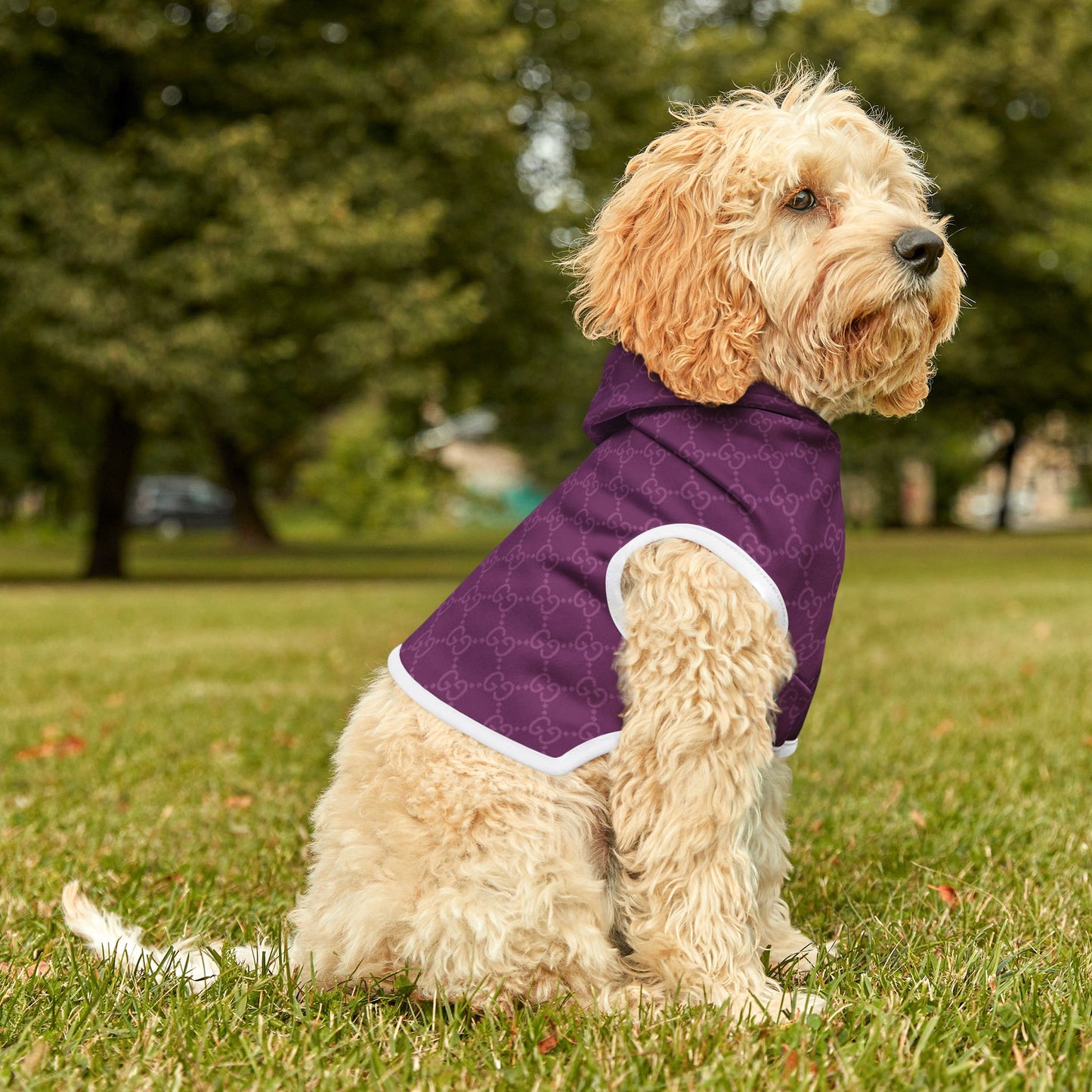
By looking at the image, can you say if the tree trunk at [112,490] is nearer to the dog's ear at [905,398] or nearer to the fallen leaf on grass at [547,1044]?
the dog's ear at [905,398]

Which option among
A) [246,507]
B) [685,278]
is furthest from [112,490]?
[685,278]

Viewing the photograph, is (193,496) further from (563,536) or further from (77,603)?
(563,536)

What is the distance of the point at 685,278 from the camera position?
2.89 meters

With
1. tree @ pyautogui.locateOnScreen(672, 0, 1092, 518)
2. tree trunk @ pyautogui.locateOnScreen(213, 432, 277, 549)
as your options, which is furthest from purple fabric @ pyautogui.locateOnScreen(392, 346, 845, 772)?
tree trunk @ pyautogui.locateOnScreen(213, 432, 277, 549)

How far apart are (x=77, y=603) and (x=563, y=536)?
12.9m

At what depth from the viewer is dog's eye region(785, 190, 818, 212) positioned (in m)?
2.92

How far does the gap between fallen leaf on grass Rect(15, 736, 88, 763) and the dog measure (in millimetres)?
3435

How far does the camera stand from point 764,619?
9.11 feet

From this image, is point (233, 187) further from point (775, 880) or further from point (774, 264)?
point (775, 880)

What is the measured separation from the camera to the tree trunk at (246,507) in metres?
32.4

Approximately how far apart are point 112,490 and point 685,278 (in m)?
19.4

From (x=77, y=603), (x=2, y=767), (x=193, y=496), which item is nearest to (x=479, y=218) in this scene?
(x=77, y=603)

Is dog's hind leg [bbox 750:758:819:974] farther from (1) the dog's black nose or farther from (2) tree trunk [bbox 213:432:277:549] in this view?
(2) tree trunk [bbox 213:432:277:549]

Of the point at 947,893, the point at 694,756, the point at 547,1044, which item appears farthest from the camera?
the point at 947,893
